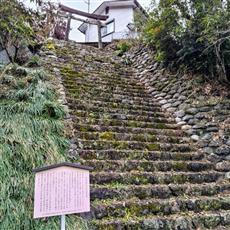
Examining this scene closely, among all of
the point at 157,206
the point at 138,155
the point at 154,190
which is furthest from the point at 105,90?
the point at 157,206

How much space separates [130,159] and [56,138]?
0.98 metres

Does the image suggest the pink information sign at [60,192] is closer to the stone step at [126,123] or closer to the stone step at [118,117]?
the stone step at [126,123]

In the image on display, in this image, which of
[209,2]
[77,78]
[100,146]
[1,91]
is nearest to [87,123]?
[100,146]

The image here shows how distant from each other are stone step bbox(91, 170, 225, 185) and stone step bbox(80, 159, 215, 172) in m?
0.11

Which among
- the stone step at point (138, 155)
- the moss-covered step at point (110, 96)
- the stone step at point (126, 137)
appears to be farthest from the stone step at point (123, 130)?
the moss-covered step at point (110, 96)

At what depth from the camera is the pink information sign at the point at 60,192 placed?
2.02 metres

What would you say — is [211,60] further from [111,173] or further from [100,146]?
[111,173]

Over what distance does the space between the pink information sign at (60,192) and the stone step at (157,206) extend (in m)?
0.60

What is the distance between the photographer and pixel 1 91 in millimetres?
3803

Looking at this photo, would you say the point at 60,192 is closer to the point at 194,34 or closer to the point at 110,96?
the point at 110,96

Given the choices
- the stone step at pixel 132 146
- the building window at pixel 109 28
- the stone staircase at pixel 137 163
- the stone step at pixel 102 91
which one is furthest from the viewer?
the building window at pixel 109 28

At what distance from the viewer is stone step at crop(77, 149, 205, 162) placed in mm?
3511

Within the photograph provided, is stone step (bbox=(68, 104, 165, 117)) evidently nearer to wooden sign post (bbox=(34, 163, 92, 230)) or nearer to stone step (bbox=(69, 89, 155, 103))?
stone step (bbox=(69, 89, 155, 103))

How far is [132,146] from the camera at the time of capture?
3.95m
